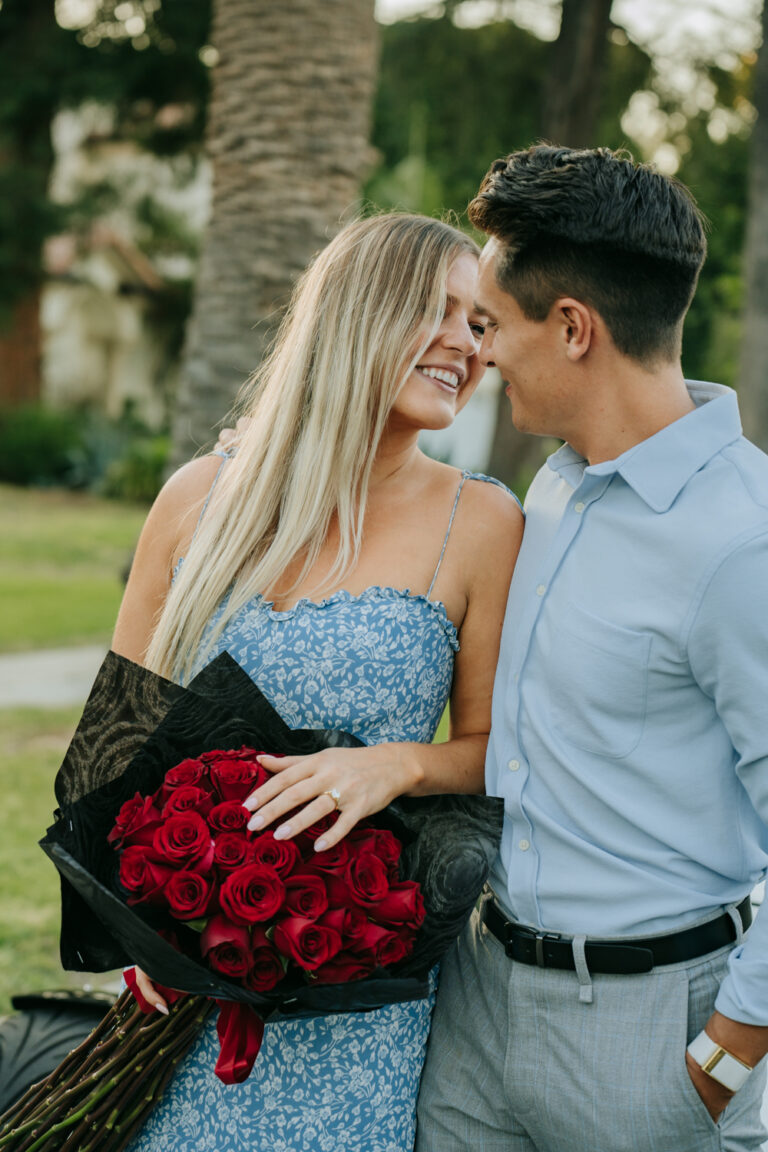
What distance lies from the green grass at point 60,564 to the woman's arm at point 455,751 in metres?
5.71

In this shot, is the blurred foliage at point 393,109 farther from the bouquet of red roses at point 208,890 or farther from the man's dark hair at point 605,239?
the bouquet of red roses at point 208,890

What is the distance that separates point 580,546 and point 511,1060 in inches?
37.2

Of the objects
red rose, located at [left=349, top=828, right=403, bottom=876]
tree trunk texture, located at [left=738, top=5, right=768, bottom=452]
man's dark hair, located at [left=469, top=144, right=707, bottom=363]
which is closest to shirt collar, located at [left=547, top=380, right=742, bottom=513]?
man's dark hair, located at [left=469, top=144, right=707, bottom=363]

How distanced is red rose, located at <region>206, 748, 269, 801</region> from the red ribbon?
1.12ft

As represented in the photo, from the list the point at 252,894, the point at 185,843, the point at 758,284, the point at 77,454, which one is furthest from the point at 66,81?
the point at 252,894

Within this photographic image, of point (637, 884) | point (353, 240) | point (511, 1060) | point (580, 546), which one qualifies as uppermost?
point (353, 240)

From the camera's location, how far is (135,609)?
2553 millimetres

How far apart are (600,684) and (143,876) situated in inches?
32.8

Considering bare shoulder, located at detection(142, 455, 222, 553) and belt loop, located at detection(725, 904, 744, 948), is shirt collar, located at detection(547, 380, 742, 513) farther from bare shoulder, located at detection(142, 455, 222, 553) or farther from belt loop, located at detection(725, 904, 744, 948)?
bare shoulder, located at detection(142, 455, 222, 553)

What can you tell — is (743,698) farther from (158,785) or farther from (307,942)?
(158,785)

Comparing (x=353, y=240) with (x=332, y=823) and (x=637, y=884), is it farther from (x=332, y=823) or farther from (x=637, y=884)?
(x=637, y=884)

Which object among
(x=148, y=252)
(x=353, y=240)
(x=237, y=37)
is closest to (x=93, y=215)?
(x=148, y=252)

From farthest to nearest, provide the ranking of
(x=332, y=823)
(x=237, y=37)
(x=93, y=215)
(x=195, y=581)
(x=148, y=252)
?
(x=148, y=252)
(x=93, y=215)
(x=237, y=37)
(x=195, y=581)
(x=332, y=823)

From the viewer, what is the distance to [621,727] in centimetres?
200
